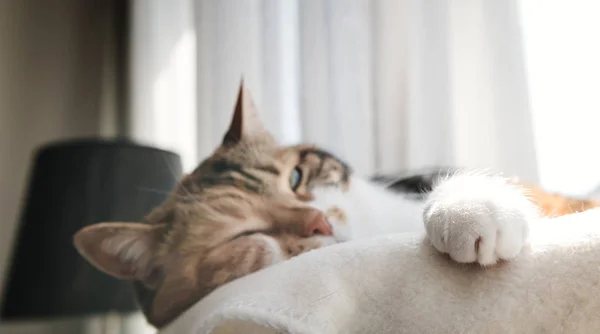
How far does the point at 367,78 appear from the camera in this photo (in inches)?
40.6

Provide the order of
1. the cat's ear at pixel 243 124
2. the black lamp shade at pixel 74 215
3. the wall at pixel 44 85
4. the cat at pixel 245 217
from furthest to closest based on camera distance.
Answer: the wall at pixel 44 85 < the black lamp shade at pixel 74 215 < the cat's ear at pixel 243 124 < the cat at pixel 245 217

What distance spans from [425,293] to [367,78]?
73 cm

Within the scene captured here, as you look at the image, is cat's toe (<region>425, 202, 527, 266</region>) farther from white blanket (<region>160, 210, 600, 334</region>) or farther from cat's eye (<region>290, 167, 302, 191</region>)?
cat's eye (<region>290, 167, 302, 191</region>)

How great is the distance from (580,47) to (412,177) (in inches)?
12.0

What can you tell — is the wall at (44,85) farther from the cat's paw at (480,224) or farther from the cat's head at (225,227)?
the cat's paw at (480,224)

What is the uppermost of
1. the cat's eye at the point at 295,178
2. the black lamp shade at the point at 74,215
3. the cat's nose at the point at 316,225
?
the cat's eye at the point at 295,178

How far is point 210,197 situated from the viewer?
0.62 meters

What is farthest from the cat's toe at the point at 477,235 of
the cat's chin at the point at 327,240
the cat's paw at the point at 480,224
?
the cat's chin at the point at 327,240

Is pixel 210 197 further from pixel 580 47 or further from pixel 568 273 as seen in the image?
pixel 580 47

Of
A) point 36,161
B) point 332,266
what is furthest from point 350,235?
point 36,161

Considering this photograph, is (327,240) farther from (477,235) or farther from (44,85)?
(44,85)

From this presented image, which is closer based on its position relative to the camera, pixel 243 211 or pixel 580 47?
pixel 243 211

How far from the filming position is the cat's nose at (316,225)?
1.92ft

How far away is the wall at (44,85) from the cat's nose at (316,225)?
128cm
